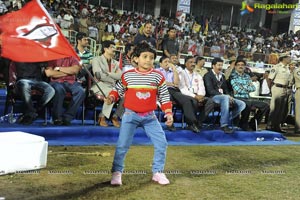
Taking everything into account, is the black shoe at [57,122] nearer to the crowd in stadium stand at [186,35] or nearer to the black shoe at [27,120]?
the black shoe at [27,120]

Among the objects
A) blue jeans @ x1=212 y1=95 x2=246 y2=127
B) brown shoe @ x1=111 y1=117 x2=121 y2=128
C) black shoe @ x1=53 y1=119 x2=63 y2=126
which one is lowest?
brown shoe @ x1=111 y1=117 x2=121 y2=128

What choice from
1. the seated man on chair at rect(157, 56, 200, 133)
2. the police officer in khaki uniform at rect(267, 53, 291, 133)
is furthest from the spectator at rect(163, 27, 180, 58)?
the police officer in khaki uniform at rect(267, 53, 291, 133)

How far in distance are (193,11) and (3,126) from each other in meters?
22.1

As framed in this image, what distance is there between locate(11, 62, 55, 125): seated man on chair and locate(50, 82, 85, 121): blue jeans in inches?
5.3

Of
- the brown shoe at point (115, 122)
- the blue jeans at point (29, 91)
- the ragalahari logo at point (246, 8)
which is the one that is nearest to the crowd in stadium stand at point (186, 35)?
the ragalahari logo at point (246, 8)

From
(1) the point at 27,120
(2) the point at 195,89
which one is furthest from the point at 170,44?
(1) the point at 27,120

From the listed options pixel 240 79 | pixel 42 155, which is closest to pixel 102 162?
pixel 42 155

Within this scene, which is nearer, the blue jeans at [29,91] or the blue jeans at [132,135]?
the blue jeans at [132,135]

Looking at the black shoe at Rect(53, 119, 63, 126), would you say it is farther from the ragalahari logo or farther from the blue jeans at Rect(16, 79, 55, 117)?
the ragalahari logo

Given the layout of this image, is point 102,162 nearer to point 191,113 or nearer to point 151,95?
point 151,95

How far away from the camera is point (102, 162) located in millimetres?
5086

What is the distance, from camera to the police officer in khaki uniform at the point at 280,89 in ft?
29.7

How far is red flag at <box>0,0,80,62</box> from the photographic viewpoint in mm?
5379

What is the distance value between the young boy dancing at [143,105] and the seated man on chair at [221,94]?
352cm
